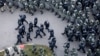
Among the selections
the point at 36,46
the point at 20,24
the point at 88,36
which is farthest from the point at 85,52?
the point at 20,24

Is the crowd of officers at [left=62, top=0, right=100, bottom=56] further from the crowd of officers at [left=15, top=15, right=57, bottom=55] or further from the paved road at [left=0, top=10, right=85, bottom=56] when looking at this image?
the crowd of officers at [left=15, top=15, right=57, bottom=55]

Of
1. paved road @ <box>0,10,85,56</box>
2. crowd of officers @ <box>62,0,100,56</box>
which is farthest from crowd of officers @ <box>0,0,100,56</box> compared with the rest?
paved road @ <box>0,10,85,56</box>

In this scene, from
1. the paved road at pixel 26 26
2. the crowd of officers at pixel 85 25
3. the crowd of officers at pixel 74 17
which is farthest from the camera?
the paved road at pixel 26 26

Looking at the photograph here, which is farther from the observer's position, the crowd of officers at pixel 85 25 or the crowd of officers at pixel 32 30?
the crowd of officers at pixel 32 30

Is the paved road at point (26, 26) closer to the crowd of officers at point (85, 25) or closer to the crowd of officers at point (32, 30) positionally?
the crowd of officers at point (32, 30)

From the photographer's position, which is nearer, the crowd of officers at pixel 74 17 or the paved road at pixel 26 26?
the crowd of officers at pixel 74 17

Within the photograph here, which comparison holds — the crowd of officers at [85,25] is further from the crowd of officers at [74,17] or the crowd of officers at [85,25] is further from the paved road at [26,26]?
the paved road at [26,26]

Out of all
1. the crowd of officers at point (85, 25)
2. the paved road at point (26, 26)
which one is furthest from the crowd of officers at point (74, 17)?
the paved road at point (26, 26)

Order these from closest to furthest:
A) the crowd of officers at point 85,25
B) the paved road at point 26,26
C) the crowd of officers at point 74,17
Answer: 1. the crowd of officers at point 85,25
2. the crowd of officers at point 74,17
3. the paved road at point 26,26

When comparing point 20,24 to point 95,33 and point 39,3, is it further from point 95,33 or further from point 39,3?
point 95,33
